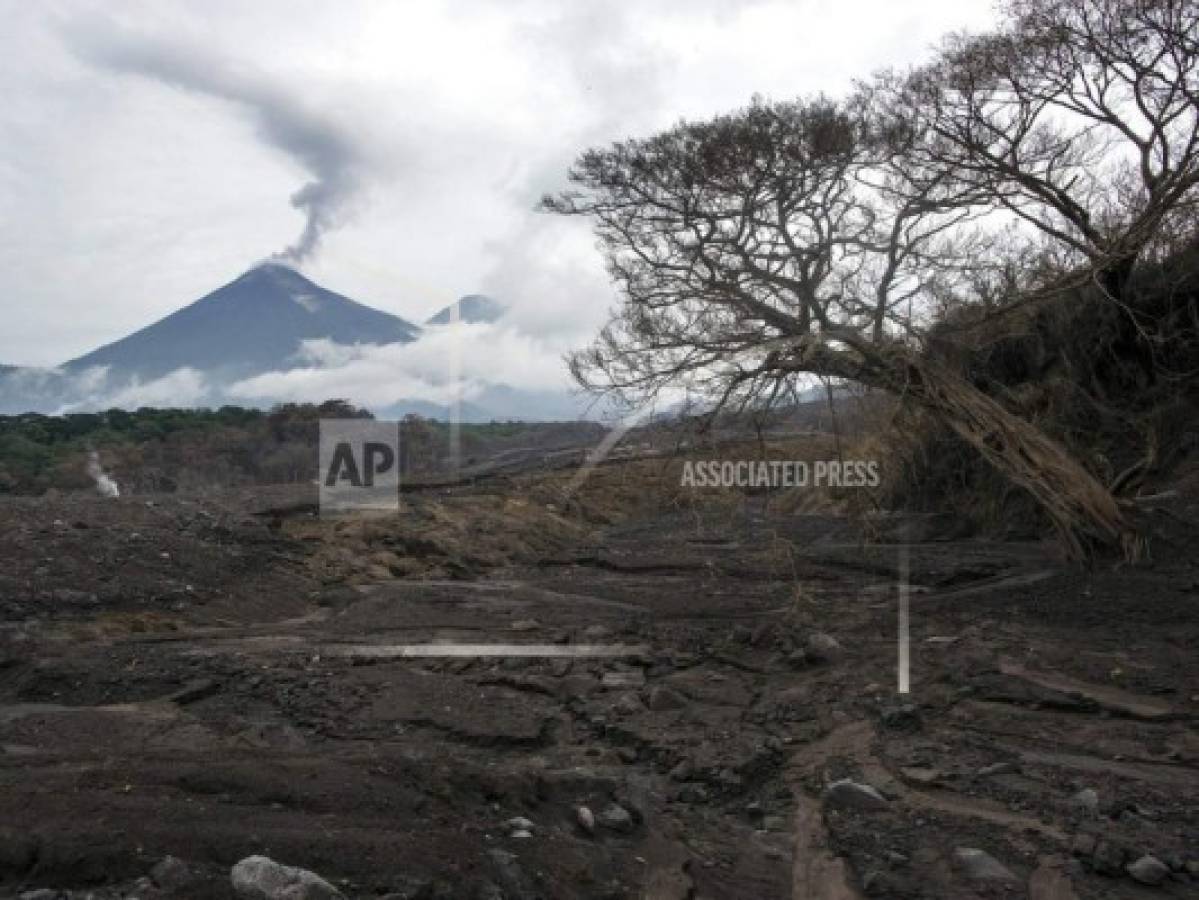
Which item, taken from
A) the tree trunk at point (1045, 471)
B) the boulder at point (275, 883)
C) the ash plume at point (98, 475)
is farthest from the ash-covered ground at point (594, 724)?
the ash plume at point (98, 475)

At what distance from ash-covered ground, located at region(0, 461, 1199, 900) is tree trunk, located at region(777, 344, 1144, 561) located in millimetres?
443

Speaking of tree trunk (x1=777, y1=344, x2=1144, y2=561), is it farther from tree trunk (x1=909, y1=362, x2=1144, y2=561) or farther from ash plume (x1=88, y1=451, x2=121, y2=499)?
ash plume (x1=88, y1=451, x2=121, y2=499)

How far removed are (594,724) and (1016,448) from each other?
5602 millimetres

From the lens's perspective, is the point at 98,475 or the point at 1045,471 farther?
the point at 98,475

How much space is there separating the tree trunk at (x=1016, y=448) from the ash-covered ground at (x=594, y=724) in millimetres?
443

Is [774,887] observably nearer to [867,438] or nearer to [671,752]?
[671,752]

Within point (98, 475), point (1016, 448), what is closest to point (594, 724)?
point (1016, 448)

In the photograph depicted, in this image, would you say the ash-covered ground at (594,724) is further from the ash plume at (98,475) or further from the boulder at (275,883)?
→ the ash plume at (98,475)

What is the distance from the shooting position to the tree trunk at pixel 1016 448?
8.84 meters

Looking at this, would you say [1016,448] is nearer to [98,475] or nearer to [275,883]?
[275,883]

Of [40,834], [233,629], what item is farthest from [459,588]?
[40,834]

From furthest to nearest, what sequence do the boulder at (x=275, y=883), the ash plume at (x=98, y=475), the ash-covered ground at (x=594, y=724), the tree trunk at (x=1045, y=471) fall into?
the ash plume at (x=98, y=475)
the tree trunk at (x=1045, y=471)
the ash-covered ground at (x=594, y=724)
the boulder at (x=275, y=883)

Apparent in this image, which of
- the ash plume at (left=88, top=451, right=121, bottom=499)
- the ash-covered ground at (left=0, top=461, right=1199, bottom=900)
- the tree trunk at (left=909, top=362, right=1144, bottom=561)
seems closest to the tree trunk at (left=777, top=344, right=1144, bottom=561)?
the tree trunk at (left=909, top=362, right=1144, bottom=561)

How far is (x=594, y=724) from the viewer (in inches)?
212
